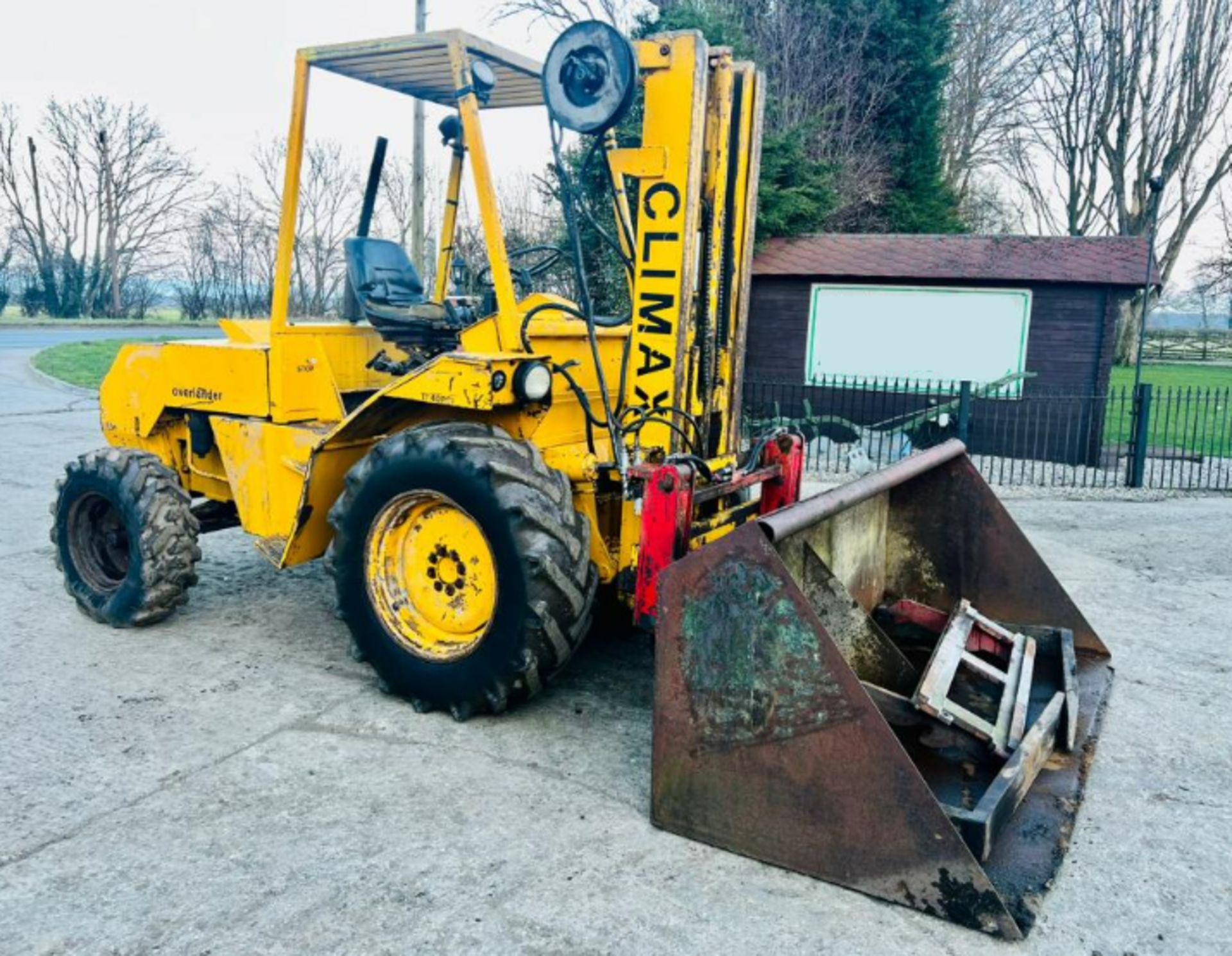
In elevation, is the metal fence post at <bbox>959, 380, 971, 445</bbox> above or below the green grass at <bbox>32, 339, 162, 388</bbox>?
Result: above

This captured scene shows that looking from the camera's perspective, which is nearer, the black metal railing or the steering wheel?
the steering wheel

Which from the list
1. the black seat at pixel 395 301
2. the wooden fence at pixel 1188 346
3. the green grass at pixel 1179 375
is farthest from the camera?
the wooden fence at pixel 1188 346

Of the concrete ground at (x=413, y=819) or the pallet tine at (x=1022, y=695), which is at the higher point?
the pallet tine at (x=1022, y=695)

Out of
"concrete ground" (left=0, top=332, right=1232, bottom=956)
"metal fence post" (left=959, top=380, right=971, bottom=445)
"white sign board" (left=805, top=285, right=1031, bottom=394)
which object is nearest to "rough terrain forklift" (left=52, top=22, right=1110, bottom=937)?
"concrete ground" (left=0, top=332, right=1232, bottom=956)

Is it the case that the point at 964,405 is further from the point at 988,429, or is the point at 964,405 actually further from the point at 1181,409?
the point at 1181,409

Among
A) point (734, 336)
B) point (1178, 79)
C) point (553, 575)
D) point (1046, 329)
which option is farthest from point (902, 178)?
point (553, 575)

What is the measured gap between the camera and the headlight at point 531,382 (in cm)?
441

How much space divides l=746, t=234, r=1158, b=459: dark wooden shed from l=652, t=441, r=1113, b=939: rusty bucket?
9070 mm

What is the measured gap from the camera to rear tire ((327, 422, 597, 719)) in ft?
13.6

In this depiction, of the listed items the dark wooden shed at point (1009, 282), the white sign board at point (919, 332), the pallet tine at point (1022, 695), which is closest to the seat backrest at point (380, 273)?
the pallet tine at point (1022, 695)

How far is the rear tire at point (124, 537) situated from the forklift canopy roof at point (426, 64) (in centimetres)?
237

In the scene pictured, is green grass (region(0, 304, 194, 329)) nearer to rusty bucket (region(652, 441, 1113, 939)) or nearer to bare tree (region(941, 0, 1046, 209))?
bare tree (region(941, 0, 1046, 209))

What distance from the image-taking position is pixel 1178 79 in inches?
1138

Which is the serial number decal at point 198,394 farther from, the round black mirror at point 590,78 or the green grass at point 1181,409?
the green grass at point 1181,409
